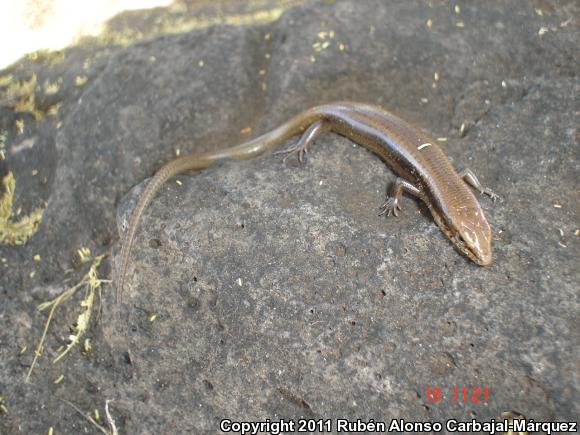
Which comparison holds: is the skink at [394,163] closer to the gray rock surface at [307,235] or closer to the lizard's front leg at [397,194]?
the lizard's front leg at [397,194]

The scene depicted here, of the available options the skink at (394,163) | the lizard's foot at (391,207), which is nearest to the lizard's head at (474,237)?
the skink at (394,163)

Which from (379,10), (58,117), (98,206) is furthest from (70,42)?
(379,10)
